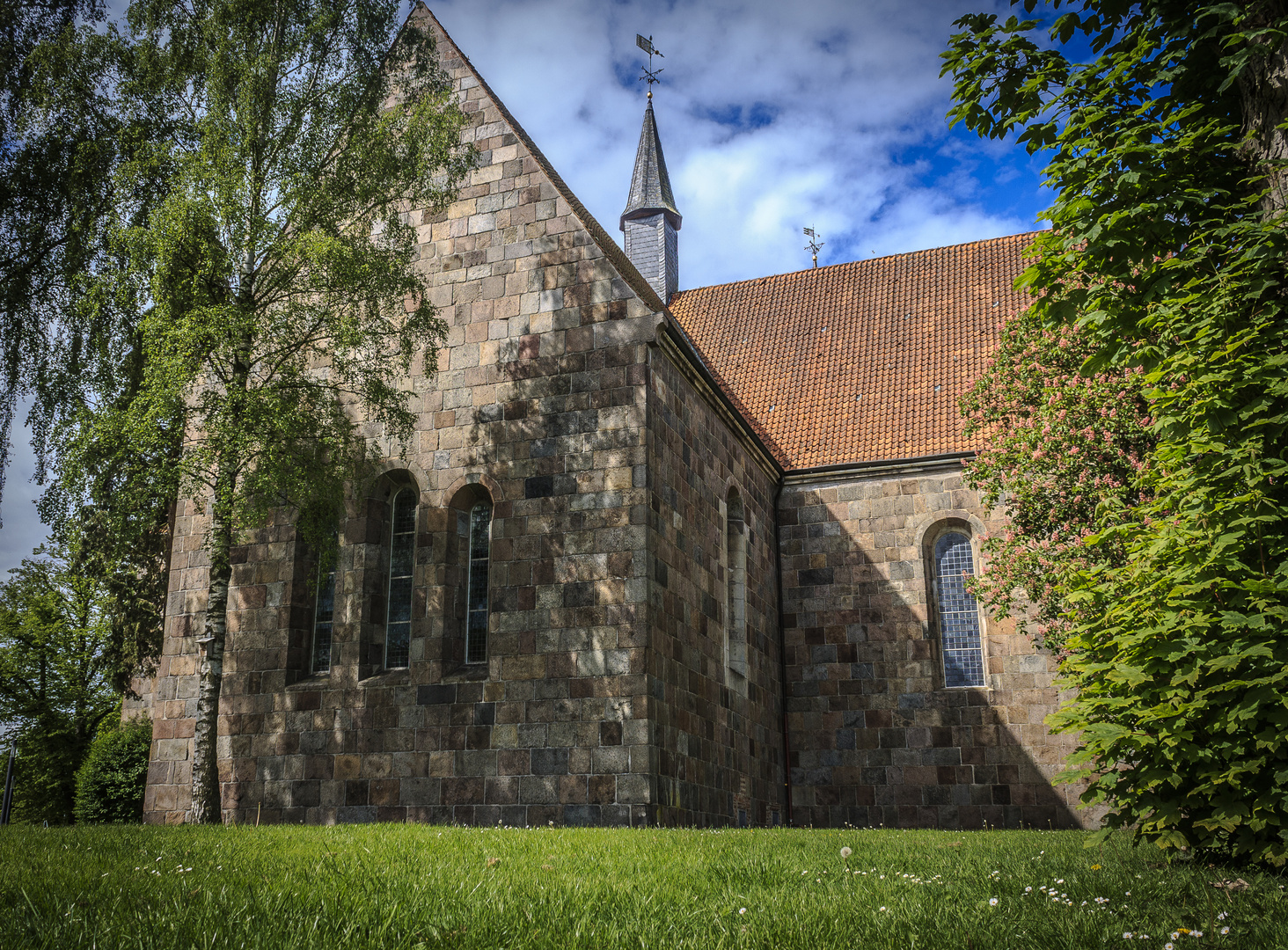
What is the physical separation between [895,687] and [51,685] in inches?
1054

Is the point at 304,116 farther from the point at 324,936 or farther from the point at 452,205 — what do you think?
the point at 324,936

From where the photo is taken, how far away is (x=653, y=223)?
27.0 m

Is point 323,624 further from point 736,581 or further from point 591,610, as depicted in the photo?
point 736,581

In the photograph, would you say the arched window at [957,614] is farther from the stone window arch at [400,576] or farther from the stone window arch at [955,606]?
the stone window arch at [400,576]

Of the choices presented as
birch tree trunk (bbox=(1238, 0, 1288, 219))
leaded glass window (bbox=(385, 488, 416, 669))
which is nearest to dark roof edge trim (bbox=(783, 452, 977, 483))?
leaded glass window (bbox=(385, 488, 416, 669))

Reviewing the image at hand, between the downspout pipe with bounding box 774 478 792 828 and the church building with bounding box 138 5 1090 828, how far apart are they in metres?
0.05

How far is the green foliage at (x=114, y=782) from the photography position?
1616cm

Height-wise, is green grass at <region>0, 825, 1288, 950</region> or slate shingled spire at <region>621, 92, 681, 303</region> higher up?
slate shingled spire at <region>621, 92, 681, 303</region>

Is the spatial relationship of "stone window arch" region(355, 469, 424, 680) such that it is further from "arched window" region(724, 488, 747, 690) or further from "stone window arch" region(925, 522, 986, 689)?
"stone window arch" region(925, 522, 986, 689)

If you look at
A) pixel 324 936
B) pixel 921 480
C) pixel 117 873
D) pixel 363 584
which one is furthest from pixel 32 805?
pixel 324 936

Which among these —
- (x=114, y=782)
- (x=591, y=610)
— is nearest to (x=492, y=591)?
(x=591, y=610)

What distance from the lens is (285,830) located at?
8.37 metres

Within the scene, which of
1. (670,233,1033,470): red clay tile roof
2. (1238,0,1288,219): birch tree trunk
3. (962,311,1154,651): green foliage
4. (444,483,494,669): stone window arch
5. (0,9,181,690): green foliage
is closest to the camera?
(1238,0,1288,219): birch tree trunk

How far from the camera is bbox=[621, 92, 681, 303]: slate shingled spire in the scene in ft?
86.6
